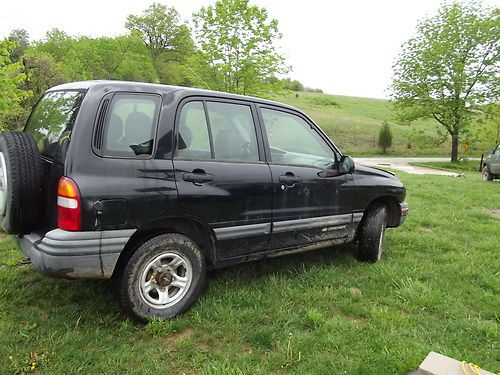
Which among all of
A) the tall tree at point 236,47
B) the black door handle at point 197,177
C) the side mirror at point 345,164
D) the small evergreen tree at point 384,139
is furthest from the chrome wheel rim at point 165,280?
the small evergreen tree at point 384,139

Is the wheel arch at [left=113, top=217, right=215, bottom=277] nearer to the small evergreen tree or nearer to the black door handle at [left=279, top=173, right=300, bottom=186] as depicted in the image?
the black door handle at [left=279, top=173, right=300, bottom=186]

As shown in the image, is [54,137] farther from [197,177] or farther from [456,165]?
[456,165]

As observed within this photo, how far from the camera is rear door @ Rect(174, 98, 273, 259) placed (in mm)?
3059

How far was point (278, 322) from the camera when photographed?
3.10 meters

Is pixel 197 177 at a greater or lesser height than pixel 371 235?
greater

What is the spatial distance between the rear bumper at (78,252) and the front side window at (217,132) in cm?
83

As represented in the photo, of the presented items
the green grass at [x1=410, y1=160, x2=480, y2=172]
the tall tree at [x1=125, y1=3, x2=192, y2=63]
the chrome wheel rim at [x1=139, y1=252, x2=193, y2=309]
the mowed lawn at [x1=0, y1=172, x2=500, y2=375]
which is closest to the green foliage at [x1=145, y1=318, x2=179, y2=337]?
the mowed lawn at [x1=0, y1=172, x2=500, y2=375]

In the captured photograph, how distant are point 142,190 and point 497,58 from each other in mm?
29256


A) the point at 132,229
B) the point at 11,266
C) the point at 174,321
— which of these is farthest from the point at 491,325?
the point at 11,266

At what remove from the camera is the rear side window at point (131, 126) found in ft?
9.15

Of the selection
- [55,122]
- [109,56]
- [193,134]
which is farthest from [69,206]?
[109,56]

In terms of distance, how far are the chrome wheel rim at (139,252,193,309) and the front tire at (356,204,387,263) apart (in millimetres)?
2185

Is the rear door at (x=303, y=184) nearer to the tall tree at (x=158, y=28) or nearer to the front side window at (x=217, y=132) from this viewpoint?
the front side window at (x=217, y=132)

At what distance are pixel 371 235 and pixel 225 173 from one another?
207 cm
